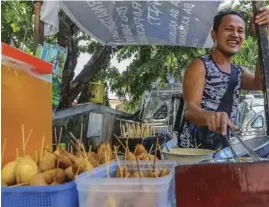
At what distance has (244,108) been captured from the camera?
256 inches

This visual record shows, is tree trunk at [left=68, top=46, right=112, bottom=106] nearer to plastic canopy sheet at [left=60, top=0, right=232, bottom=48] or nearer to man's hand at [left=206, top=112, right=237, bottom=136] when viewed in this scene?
plastic canopy sheet at [left=60, top=0, right=232, bottom=48]

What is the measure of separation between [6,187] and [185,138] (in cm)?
143

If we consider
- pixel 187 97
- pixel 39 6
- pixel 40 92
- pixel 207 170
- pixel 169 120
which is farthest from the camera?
pixel 169 120

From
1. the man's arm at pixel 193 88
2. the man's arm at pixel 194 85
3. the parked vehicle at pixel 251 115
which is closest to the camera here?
the man's arm at pixel 193 88

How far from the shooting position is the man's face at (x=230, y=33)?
2.20 m

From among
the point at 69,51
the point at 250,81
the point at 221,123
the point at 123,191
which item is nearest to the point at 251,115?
the point at 69,51

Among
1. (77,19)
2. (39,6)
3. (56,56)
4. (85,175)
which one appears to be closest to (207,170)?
(85,175)

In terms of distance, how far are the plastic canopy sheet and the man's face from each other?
101mm

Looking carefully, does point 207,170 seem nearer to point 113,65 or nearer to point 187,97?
point 187,97

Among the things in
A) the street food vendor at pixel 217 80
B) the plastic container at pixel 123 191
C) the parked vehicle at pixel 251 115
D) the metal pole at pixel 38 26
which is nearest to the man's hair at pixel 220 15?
the street food vendor at pixel 217 80

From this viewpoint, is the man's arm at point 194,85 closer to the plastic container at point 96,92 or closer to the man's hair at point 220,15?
the man's hair at point 220,15

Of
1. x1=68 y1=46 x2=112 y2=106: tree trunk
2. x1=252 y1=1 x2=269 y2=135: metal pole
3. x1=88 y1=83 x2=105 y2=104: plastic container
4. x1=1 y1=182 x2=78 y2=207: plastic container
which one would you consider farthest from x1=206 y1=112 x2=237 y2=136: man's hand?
x1=88 y1=83 x2=105 y2=104: plastic container

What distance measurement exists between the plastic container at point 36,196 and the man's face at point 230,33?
4.88ft

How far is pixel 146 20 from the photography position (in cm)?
247
